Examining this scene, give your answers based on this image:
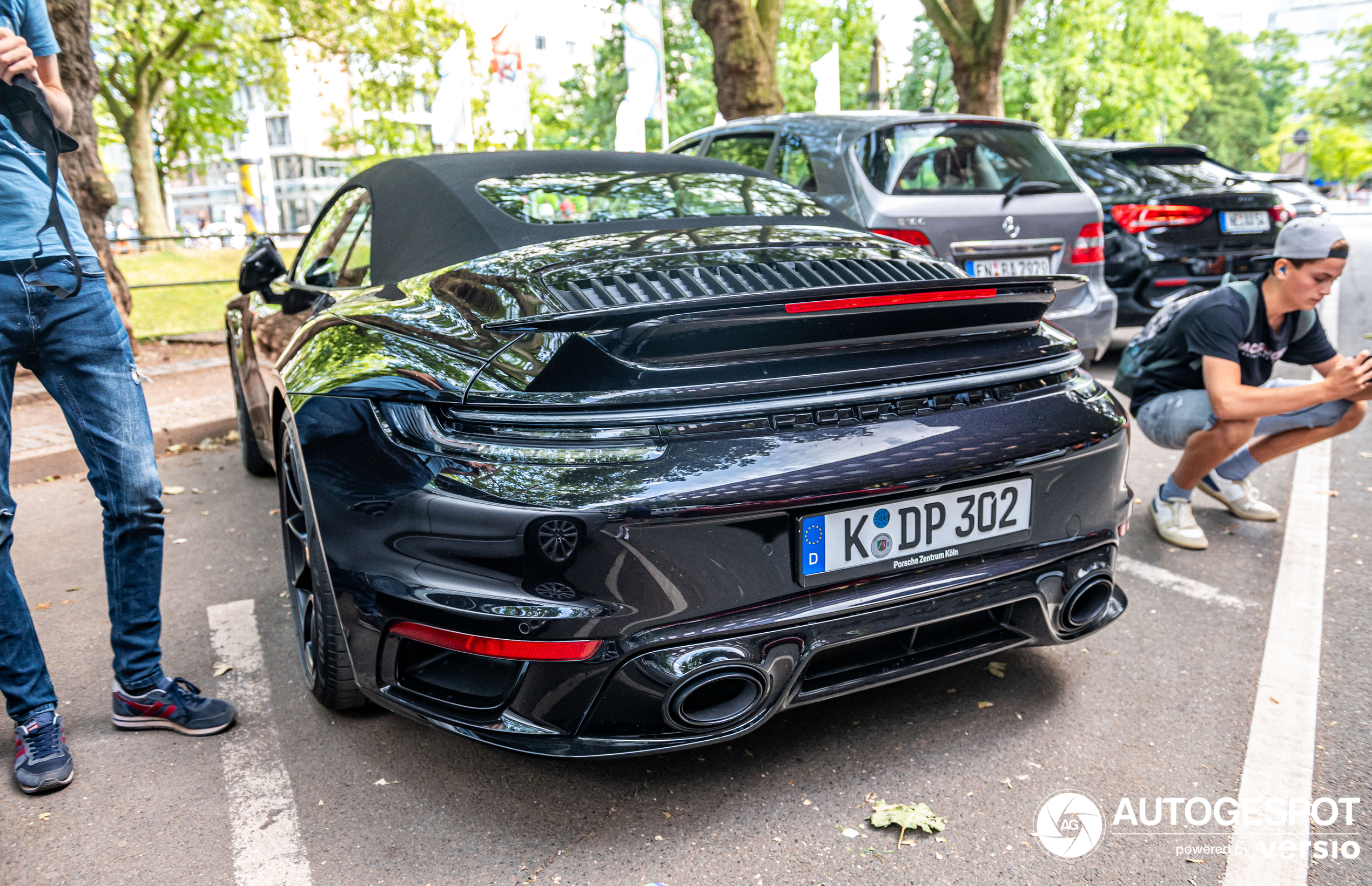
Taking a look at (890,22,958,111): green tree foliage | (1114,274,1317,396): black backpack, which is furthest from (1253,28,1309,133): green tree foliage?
(1114,274,1317,396): black backpack

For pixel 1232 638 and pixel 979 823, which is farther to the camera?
pixel 1232 638

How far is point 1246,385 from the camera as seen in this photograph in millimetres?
3664

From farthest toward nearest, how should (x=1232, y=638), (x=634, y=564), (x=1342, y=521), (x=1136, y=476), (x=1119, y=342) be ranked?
(x=1119, y=342) → (x=1136, y=476) → (x=1342, y=521) → (x=1232, y=638) → (x=634, y=564)

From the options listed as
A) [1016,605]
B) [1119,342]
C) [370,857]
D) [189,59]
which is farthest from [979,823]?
[189,59]

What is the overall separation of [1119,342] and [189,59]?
25.7 m

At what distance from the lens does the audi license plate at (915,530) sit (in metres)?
1.97

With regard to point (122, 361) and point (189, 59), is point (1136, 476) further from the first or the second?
point (189, 59)

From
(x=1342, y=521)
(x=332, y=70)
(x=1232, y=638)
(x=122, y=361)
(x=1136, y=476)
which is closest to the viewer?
(x=122, y=361)

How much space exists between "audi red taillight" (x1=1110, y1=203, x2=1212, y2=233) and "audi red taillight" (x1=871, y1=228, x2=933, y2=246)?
2.75 m

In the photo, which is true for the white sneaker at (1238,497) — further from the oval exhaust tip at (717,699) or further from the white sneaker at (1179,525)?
the oval exhaust tip at (717,699)

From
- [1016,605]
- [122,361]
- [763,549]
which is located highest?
[122,361]

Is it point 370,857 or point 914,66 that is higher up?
point 914,66

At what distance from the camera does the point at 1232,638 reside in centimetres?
301

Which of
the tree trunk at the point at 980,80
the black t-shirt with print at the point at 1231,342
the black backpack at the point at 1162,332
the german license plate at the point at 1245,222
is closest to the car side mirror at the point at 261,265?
the black backpack at the point at 1162,332
